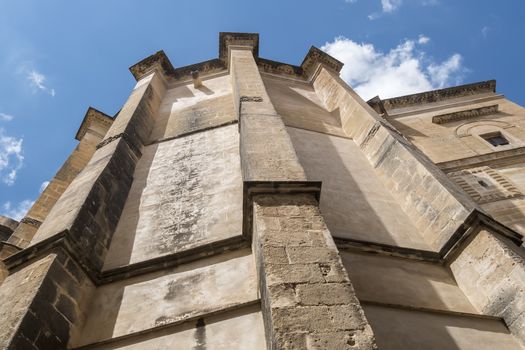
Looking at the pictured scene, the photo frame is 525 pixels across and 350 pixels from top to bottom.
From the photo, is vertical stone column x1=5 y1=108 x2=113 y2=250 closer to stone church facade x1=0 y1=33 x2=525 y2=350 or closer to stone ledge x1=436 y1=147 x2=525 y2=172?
stone church facade x1=0 y1=33 x2=525 y2=350

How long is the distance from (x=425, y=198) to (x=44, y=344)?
4.73 meters

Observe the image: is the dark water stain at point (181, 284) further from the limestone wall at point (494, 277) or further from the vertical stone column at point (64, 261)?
the limestone wall at point (494, 277)

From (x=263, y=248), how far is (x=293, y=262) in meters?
0.28

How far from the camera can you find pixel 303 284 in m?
3.05

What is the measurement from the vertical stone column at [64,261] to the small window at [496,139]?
364 inches

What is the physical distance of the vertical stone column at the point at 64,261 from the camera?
136 inches

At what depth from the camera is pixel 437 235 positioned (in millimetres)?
5176

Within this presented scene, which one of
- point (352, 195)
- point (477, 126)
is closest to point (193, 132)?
point (352, 195)

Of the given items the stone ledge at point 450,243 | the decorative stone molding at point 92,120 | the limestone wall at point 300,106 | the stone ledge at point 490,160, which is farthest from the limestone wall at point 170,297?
the decorative stone molding at point 92,120

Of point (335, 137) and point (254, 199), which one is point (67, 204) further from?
point (335, 137)

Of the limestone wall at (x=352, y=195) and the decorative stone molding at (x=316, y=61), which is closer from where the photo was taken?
the limestone wall at (x=352, y=195)

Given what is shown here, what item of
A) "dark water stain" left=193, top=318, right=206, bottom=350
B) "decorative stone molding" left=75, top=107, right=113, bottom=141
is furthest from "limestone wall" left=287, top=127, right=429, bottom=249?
"decorative stone molding" left=75, top=107, right=113, bottom=141

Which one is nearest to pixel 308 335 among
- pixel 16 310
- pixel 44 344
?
pixel 44 344

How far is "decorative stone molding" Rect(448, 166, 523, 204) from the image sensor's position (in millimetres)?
8047
